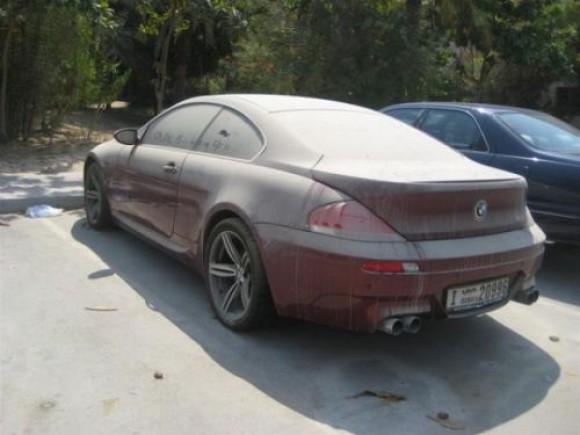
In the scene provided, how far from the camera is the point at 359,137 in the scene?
452cm

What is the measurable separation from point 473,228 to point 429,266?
0.46m

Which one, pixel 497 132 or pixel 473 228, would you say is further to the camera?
pixel 497 132

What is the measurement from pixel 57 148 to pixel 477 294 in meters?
8.93

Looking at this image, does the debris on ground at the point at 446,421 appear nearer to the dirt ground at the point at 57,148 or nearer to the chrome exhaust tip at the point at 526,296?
the chrome exhaust tip at the point at 526,296

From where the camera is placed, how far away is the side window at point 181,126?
516 cm

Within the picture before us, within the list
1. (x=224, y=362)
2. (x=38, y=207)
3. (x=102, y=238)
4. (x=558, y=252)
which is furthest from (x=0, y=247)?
(x=558, y=252)

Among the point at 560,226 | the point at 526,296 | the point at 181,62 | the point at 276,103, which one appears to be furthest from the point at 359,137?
the point at 181,62

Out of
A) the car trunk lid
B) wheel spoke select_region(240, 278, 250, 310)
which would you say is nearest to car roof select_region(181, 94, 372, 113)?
the car trunk lid

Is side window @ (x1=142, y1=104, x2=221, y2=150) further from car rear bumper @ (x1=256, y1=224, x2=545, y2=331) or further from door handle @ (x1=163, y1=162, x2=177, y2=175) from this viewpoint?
car rear bumper @ (x1=256, y1=224, x2=545, y2=331)

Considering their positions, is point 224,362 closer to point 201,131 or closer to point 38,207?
point 201,131

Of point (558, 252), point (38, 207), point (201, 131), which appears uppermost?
point (201, 131)

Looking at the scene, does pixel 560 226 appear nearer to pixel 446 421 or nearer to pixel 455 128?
pixel 455 128

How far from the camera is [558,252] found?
6.93 m

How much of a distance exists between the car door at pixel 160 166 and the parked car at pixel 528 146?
105 inches
